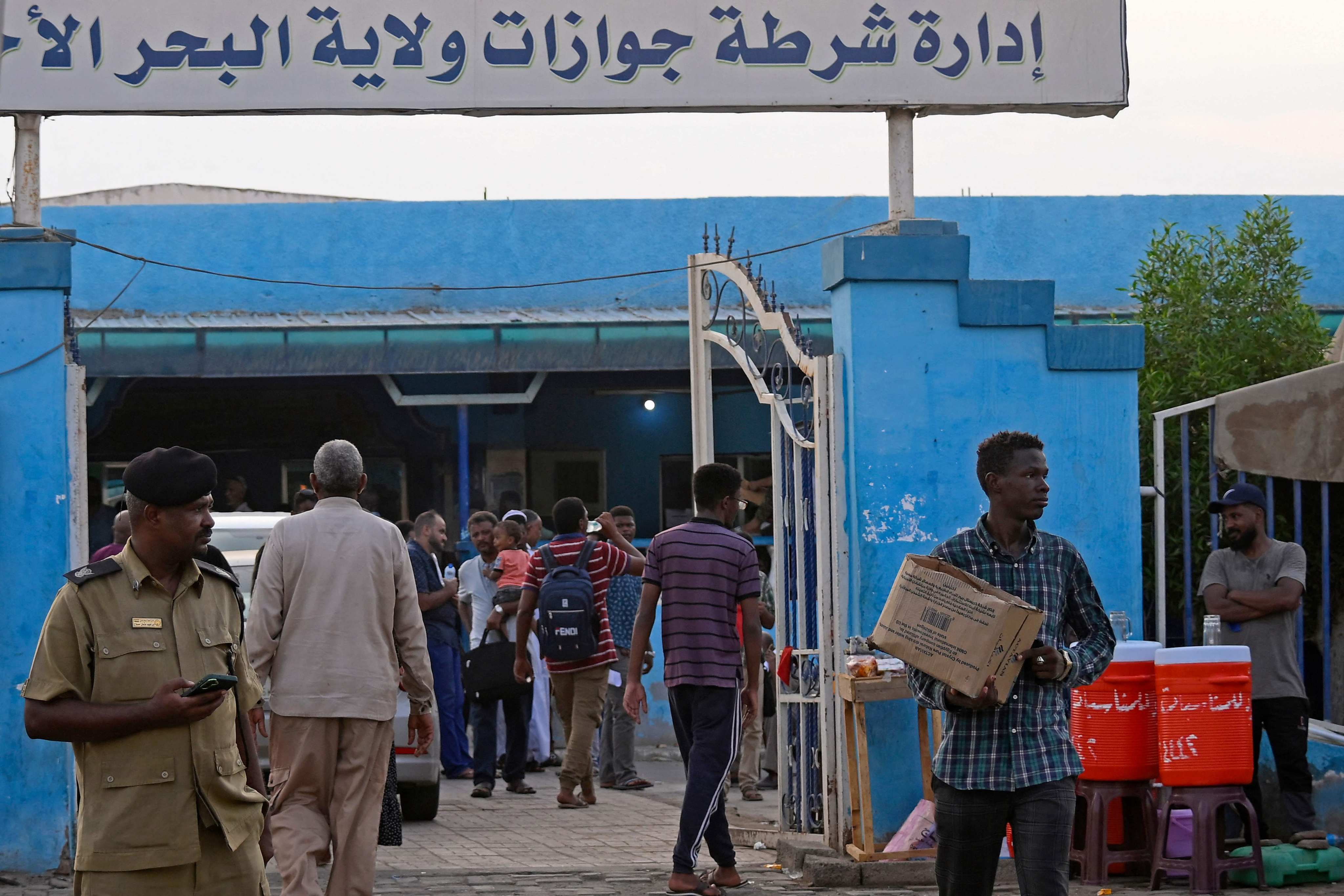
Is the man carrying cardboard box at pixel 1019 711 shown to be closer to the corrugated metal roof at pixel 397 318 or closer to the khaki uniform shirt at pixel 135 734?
the khaki uniform shirt at pixel 135 734

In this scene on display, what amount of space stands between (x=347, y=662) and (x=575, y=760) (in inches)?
156

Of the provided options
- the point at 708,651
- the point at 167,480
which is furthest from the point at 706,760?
the point at 167,480

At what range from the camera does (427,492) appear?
682 inches

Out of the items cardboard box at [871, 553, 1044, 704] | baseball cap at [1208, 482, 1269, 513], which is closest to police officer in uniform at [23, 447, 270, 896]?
cardboard box at [871, 553, 1044, 704]

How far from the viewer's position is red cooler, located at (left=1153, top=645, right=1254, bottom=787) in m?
6.88

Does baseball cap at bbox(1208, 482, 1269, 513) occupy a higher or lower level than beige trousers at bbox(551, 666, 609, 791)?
higher

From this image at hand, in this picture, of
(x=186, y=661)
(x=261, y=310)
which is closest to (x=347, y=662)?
(x=186, y=661)

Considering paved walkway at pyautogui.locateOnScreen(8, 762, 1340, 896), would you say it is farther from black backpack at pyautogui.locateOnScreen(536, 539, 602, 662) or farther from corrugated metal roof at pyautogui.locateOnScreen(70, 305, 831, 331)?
corrugated metal roof at pyautogui.locateOnScreen(70, 305, 831, 331)

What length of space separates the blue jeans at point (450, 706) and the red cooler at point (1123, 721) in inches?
172

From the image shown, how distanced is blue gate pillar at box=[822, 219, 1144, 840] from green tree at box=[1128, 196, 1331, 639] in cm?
219

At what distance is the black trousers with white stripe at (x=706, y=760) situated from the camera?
683 cm

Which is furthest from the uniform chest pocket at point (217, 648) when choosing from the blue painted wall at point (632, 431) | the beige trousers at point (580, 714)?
the blue painted wall at point (632, 431)

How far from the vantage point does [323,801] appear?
6020 mm

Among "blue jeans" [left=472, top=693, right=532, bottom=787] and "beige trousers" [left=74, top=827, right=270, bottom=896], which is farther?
"blue jeans" [left=472, top=693, right=532, bottom=787]
